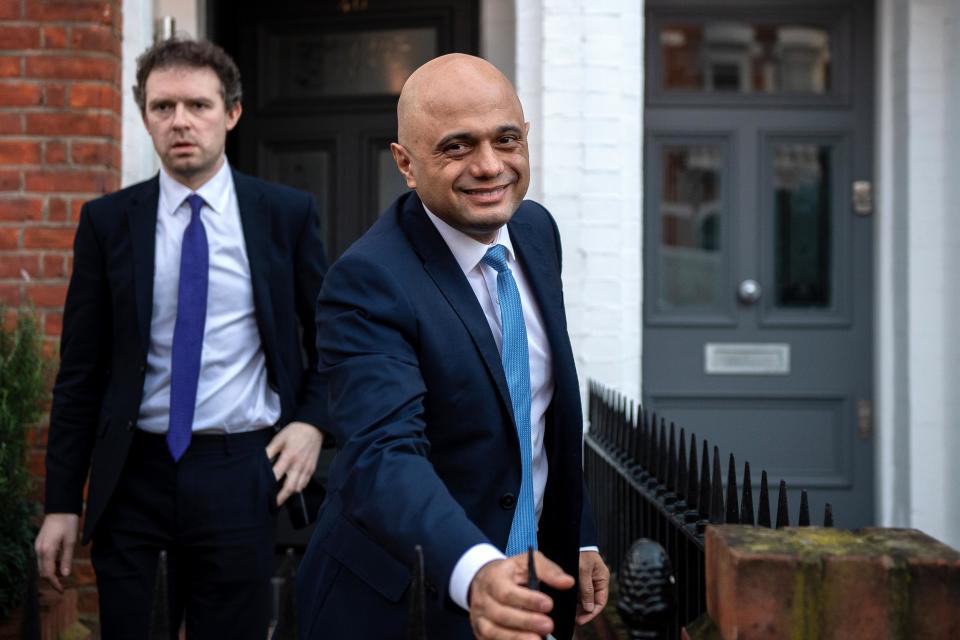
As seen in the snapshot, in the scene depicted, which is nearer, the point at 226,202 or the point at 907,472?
the point at 226,202

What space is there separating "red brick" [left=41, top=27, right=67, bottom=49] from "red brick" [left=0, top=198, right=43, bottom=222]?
0.66 meters

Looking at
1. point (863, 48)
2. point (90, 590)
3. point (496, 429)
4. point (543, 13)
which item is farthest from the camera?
point (863, 48)

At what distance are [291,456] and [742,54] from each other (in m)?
3.74

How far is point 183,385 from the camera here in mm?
3355

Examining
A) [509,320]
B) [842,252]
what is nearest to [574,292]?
[842,252]

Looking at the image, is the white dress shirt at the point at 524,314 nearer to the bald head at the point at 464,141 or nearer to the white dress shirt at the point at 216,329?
the bald head at the point at 464,141

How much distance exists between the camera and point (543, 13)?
5434 mm

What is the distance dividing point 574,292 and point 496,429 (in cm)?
337

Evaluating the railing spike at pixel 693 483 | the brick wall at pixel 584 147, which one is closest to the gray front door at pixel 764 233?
the brick wall at pixel 584 147

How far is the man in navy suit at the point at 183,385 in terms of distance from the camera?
3.35 m

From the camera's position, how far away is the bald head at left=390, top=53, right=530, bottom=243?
A: 83.0 inches

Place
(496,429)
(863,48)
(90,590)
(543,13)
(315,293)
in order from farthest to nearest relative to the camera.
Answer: (863,48) → (543,13) → (90,590) → (315,293) → (496,429)

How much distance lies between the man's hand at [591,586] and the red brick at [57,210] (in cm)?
326

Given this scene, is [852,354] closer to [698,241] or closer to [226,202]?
[698,241]
